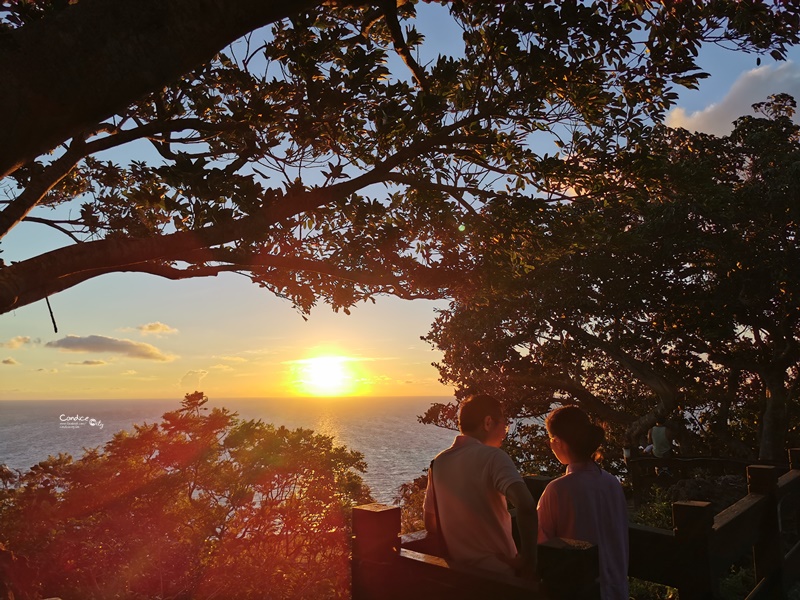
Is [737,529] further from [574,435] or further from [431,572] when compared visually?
[431,572]

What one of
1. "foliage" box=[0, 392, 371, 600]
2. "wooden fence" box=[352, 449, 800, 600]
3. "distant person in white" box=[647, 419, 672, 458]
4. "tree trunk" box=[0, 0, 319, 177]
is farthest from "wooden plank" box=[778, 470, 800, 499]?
"foliage" box=[0, 392, 371, 600]

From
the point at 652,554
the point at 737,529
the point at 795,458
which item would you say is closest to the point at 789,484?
the point at 795,458

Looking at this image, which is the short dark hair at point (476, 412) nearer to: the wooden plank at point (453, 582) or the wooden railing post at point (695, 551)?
the wooden plank at point (453, 582)

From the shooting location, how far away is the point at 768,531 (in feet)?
17.2

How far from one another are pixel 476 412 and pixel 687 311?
14964mm

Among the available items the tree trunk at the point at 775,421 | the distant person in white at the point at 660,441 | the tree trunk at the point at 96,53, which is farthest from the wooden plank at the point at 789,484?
the tree trunk at the point at 775,421

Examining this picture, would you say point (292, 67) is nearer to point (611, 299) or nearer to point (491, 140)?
point (491, 140)

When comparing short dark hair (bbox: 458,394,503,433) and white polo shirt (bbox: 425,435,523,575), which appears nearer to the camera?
white polo shirt (bbox: 425,435,523,575)

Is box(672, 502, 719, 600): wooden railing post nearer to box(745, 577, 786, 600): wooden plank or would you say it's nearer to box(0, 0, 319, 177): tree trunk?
box(745, 577, 786, 600): wooden plank

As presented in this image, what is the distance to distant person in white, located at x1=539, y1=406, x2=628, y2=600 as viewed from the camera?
3.50 meters

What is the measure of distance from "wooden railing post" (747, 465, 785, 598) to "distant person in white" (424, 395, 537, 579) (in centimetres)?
309

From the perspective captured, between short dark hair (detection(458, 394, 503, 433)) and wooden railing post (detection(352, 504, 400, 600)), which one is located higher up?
short dark hair (detection(458, 394, 503, 433))

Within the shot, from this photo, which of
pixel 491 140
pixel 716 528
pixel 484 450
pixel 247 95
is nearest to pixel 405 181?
pixel 491 140

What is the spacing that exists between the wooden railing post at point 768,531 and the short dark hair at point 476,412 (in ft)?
10.1
